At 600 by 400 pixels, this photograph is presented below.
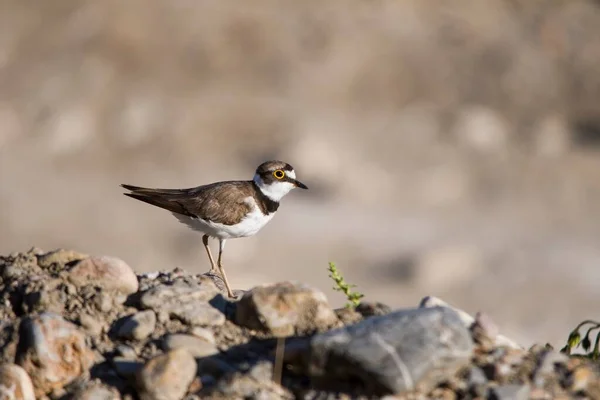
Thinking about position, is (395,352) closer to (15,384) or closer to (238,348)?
(238,348)

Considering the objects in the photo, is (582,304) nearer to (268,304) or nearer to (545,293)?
(545,293)

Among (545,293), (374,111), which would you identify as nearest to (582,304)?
(545,293)

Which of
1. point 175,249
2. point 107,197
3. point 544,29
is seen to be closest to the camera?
point 175,249

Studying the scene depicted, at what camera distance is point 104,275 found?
446cm

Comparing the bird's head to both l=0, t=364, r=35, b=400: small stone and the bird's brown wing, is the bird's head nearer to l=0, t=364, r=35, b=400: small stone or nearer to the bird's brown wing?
the bird's brown wing

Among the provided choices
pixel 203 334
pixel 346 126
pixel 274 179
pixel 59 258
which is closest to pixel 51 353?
pixel 203 334

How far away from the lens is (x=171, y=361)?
372 centimetres

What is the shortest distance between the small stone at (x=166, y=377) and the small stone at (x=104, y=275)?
0.78 meters

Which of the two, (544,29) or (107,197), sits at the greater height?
(544,29)

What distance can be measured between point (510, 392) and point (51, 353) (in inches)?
73.2

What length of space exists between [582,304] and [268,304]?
12.6 meters

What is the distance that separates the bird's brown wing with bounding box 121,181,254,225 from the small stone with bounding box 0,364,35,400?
2.80 meters

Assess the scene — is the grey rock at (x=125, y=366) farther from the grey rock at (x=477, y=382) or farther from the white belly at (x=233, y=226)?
the white belly at (x=233, y=226)

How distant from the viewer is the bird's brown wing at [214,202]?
648cm
